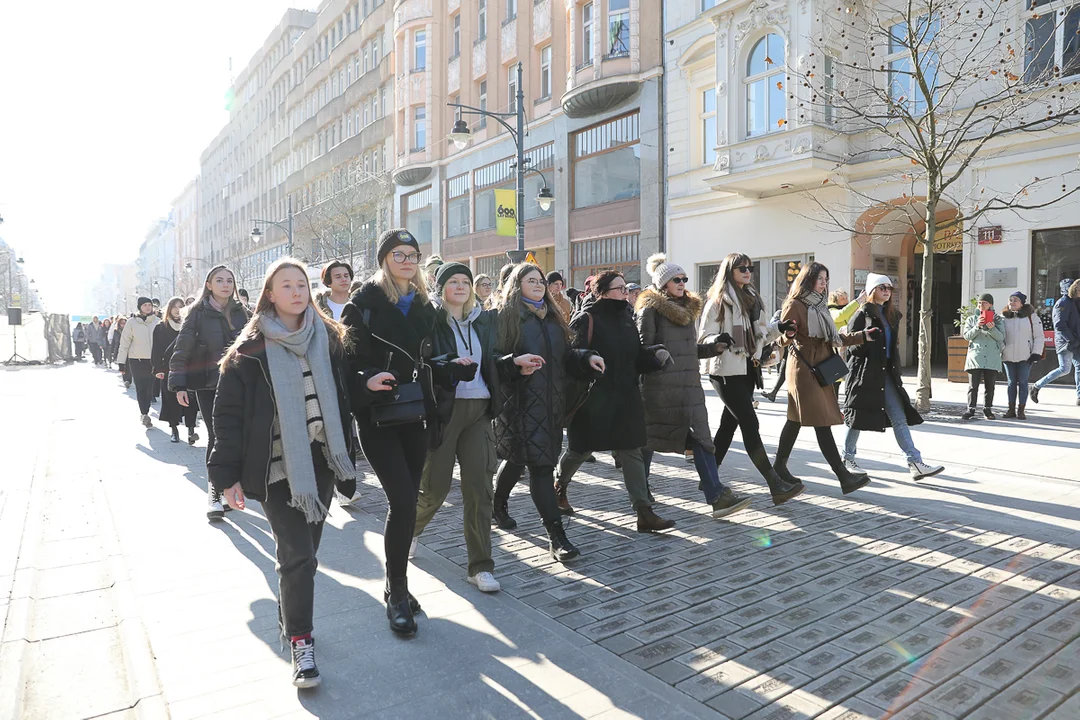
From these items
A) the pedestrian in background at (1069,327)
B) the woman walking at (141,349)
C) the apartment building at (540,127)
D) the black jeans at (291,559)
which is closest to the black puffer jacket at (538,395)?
the black jeans at (291,559)

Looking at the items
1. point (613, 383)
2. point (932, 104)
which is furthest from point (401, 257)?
point (932, 104)

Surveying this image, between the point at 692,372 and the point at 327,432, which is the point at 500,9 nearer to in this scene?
the point at 692,372

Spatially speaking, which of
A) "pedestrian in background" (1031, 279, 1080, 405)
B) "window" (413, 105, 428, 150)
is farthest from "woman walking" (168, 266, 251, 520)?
"window" (413, 105, 428, 150)

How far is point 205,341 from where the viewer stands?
6.77 m

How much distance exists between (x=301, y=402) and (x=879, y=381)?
535 cm

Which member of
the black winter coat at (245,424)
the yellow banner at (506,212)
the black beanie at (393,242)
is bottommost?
the black winter coat at (245,424)

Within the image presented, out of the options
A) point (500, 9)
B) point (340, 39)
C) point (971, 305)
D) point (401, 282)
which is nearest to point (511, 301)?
point (401, 282)

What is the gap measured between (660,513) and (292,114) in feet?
196

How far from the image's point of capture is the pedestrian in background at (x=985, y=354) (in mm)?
10969

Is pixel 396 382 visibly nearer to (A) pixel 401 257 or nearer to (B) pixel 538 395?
(A) pixel 401 257

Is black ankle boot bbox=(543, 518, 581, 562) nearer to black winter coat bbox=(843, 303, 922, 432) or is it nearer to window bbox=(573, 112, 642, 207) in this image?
black winter coat bbox=(843, 303, 922, 432)

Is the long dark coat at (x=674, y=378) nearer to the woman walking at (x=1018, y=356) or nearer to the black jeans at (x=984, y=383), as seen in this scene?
the black jeans at (x=984, y=383)

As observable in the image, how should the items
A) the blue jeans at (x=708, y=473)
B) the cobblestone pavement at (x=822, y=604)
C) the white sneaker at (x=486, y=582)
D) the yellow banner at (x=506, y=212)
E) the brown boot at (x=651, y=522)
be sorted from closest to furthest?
the cobblestone pavement at (x=822, y=604) → the white sneaker at (x=486, y=582) → the brown boot at (x=651, y=522) → the blue jeans at (x=708, y=473) → the yellow banner at (x=506, y=212)

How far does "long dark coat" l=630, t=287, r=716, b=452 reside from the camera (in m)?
5.62
